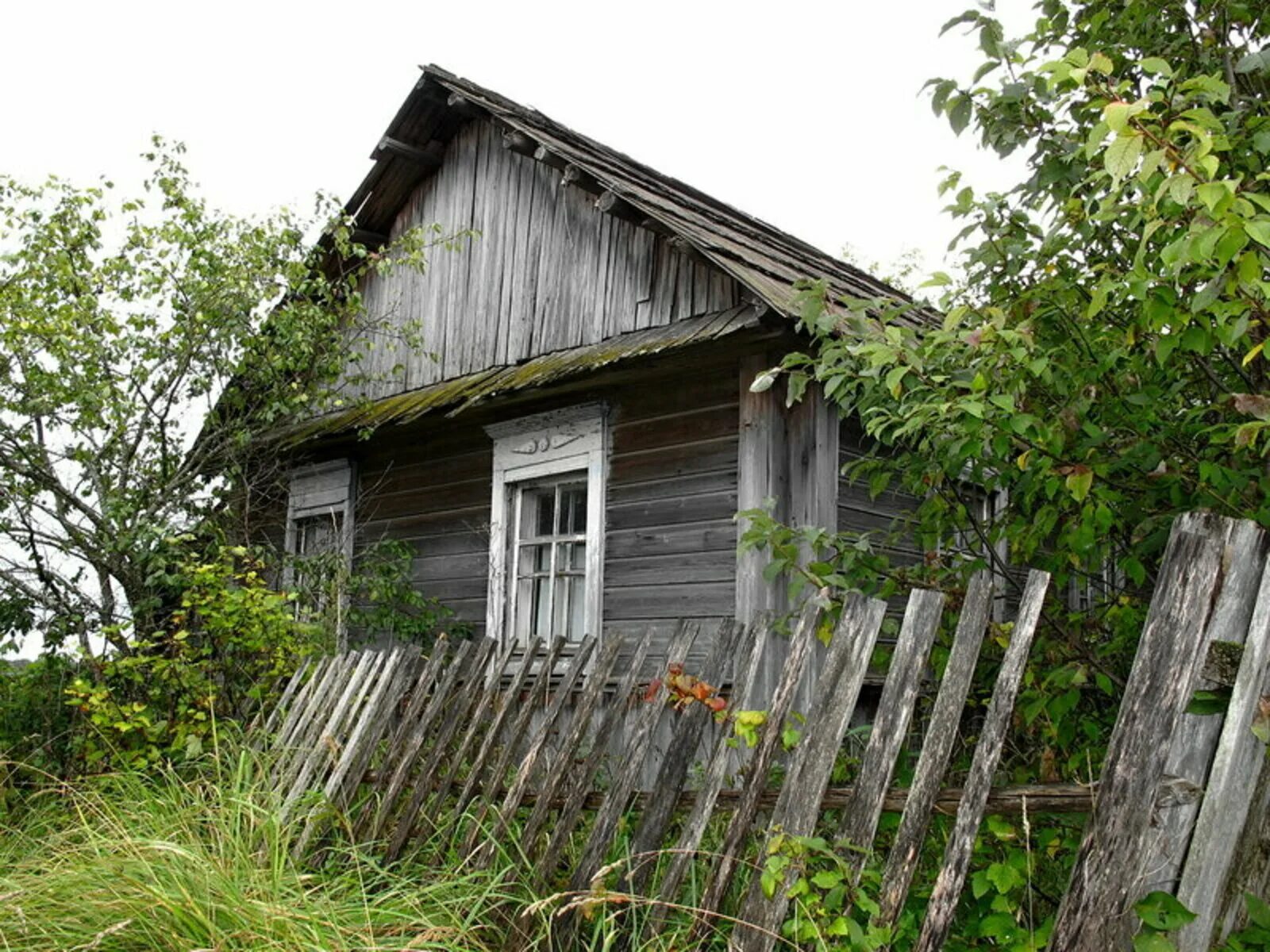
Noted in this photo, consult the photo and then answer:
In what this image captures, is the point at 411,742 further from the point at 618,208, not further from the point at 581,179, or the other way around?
the point at 581,179

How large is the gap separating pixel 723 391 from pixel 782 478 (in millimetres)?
752

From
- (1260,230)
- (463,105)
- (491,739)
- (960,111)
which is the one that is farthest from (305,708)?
(463,105)

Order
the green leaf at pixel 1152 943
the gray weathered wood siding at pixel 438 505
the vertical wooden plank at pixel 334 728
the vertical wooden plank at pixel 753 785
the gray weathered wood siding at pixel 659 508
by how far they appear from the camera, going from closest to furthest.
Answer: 1. the green leaf at pixel 1152 943
2. the vertical wooden plank at pixel 753 785
3. the vertical wooden plank at pixel 334 728
4. the gray weathered wood siding at pixel 659 508
5. the gray weathered wood siding at pixel 438 505

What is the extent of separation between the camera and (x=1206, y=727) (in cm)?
247

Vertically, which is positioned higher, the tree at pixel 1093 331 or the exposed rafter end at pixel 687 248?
the exposed rafter end at pixel 687 248

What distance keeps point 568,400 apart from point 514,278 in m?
1.22

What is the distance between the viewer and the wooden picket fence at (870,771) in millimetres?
2418

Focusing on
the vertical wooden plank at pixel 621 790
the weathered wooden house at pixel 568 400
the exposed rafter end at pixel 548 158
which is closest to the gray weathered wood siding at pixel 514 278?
the weathered wooden house at pixel 568 400

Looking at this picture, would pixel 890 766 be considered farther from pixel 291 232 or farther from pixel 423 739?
pixel 291 232

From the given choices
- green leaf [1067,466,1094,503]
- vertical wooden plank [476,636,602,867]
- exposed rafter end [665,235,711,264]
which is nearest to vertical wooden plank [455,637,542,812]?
vertical wooden plank [476,636,602,867]

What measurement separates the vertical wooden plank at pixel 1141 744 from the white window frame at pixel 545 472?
5381 mm

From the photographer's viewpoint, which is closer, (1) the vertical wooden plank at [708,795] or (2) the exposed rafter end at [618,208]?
(1) the vertical wooden plank at [708,795]

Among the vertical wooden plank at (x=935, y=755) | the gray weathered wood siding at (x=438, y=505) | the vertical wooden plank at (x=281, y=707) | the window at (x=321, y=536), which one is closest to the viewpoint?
the vertical wooden plank at (x=935, y=755)

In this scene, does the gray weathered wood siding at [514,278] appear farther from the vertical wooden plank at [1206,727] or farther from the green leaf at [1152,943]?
the green leaf at [1152,943]
